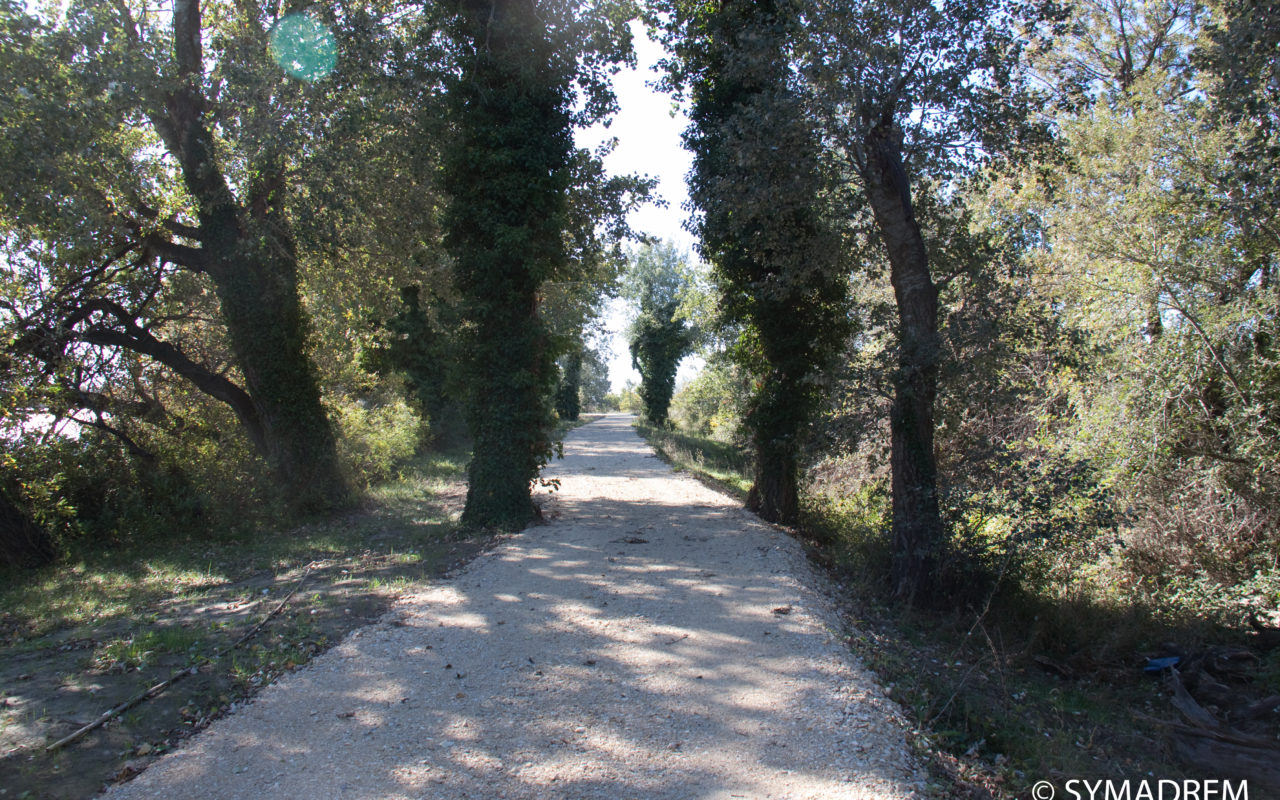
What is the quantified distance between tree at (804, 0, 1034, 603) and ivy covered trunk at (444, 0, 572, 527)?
15.4 feet

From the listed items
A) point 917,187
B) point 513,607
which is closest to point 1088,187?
point 917,187

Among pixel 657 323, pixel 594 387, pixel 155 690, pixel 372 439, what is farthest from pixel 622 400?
pixel 155 690

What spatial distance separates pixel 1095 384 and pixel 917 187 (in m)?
4.55

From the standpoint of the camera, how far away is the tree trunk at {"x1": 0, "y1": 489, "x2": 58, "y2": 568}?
35.1 feet

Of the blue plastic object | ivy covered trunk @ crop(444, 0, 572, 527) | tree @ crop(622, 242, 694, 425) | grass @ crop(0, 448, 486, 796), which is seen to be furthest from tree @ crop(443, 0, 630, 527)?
tree @ crop(622, 242, 694, 425)

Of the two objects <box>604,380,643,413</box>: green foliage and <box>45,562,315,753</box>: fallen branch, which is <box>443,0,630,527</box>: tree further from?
<box>604,380,643,413</box>: green foliage

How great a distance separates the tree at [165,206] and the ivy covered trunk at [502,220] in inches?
103

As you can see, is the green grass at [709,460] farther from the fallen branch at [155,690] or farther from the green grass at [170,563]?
the fallen branch at [155,690]

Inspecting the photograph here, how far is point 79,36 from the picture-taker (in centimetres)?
1032

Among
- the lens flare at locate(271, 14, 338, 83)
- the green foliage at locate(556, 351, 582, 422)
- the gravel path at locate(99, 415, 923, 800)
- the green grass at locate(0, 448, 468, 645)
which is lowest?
the green grass at locate(0, 448, 468, 645)

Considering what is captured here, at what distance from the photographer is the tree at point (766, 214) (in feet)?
31.1

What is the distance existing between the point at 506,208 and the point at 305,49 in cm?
434

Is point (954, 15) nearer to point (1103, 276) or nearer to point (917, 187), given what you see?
point (917, 187)

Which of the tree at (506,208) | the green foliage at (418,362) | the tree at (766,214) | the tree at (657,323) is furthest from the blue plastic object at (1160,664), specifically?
the tree at (657,323)
